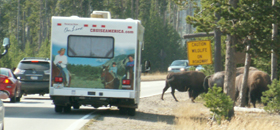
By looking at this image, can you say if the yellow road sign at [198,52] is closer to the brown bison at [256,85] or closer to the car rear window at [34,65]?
the brown bison at [256,85]

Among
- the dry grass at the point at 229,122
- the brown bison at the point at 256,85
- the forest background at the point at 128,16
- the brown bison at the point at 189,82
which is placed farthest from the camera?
the forest background at the point at 128,16

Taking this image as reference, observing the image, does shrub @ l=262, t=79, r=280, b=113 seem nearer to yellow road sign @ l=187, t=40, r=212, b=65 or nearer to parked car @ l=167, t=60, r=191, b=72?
yellow road sign @ l=187, t=40, r=212, b=65

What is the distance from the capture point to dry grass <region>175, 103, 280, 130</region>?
40.0 feet

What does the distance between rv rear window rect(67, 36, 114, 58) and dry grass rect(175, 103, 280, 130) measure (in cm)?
279

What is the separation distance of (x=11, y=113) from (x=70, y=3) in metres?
56.7

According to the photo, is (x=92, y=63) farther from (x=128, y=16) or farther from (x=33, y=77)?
(x=128, y=16)

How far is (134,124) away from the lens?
1312 cm

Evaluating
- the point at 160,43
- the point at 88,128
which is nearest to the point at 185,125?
the point at 88,128

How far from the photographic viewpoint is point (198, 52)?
55.6 feet

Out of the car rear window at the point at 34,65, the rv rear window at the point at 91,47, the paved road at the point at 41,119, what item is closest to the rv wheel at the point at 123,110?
the paved road at the point at 41,119

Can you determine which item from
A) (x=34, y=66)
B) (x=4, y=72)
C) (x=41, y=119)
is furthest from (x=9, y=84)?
(x=41, y=119)

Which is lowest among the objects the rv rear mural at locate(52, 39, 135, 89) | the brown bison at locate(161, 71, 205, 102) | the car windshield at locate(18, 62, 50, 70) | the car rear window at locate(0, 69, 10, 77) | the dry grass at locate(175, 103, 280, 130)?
the dry grass at locate(175, 103, 280, 130)

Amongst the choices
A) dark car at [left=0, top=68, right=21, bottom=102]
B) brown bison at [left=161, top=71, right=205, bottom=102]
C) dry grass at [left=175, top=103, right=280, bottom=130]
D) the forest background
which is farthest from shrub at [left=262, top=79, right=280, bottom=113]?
the forest background

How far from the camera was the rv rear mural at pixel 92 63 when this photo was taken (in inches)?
553
